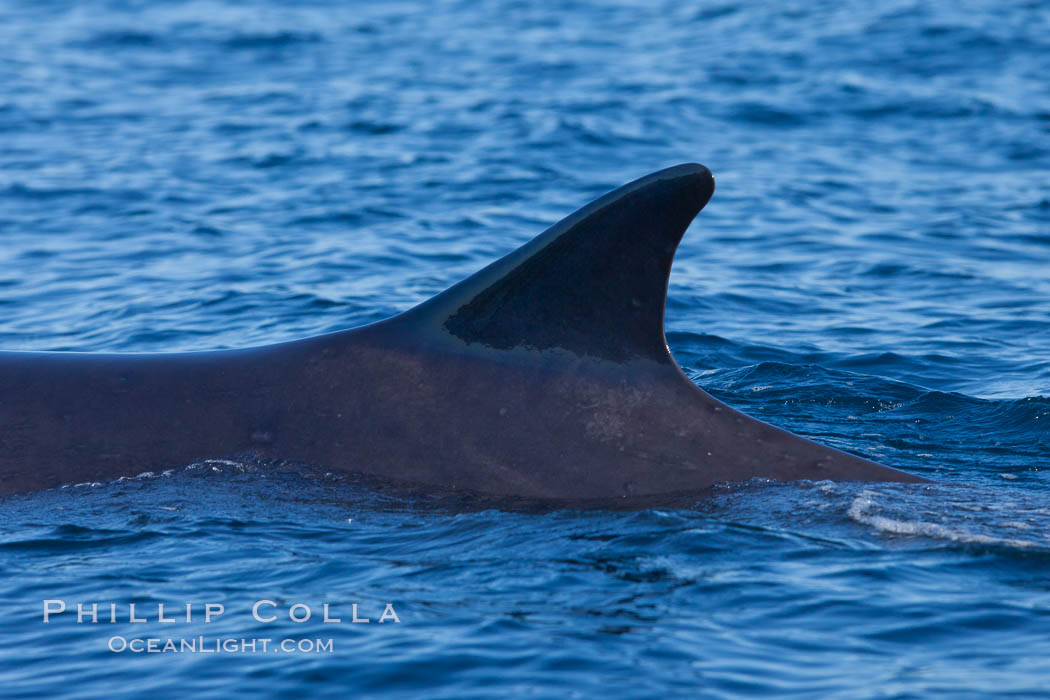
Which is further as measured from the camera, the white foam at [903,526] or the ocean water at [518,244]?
the white foam at [903,526]

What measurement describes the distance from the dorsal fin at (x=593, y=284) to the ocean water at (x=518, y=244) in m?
0.84

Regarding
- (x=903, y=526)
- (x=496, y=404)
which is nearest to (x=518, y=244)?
(x=496, y=404)

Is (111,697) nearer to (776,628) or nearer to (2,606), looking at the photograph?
(2,606)

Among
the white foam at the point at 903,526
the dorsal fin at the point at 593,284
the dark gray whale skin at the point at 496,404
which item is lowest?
the white foam at the point at 903,526

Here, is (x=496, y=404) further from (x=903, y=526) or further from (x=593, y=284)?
(x=903, y=526)

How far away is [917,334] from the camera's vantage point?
41.4ft

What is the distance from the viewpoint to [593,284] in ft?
21.1

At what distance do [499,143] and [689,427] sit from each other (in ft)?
48.0

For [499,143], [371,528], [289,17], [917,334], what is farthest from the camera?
[289,17]

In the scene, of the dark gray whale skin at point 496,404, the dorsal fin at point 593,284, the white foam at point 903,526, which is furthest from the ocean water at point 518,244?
the dorsal fin at point 593,284

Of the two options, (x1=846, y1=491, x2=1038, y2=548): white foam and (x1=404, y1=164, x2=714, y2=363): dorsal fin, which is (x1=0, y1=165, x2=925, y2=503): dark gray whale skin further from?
(x1=846, y1=491, x2=1038, y2=548): white foam

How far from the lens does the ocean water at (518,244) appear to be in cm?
583

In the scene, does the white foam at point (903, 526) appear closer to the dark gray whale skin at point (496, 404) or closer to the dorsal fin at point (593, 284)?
the dark gray whale skin at point (496, 404)

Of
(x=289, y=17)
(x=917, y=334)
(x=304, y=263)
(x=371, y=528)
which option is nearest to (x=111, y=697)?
(x=371, y=528)
